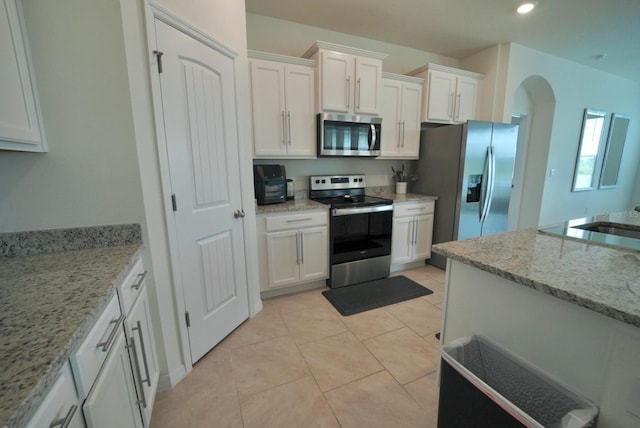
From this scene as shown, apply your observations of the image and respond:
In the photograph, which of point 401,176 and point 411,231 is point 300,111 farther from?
point 411,231

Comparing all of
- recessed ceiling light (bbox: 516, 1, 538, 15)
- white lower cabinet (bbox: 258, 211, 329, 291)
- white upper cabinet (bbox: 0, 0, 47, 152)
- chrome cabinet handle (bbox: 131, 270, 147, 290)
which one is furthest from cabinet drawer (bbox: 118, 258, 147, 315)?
recessed ceiling light (bbox: 516, 1, 538, 15)

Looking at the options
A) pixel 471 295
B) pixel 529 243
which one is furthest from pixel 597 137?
pixel 471 295

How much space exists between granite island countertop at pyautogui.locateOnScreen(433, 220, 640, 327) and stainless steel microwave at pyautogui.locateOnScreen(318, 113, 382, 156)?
5.72 ft

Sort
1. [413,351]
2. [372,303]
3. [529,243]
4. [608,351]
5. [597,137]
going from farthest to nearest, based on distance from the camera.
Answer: [597,137] < [372,303] < [413,351] < [529,243] < [608,351]

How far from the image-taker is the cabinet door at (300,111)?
8.30 feet

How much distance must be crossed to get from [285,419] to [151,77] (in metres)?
1.88

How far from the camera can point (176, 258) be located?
4.91 ft

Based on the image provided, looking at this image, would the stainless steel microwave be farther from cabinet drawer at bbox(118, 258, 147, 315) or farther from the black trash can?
the black trash can

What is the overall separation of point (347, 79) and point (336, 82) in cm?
13

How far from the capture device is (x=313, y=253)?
255 cm

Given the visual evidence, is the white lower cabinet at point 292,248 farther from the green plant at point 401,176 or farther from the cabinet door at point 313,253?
the green plant at point 401,176

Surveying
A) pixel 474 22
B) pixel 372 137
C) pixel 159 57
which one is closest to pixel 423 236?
pixel 372 137

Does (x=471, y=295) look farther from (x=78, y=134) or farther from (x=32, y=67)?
(x=32, y=67)

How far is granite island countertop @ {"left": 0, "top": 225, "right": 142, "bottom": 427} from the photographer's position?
50 cm
